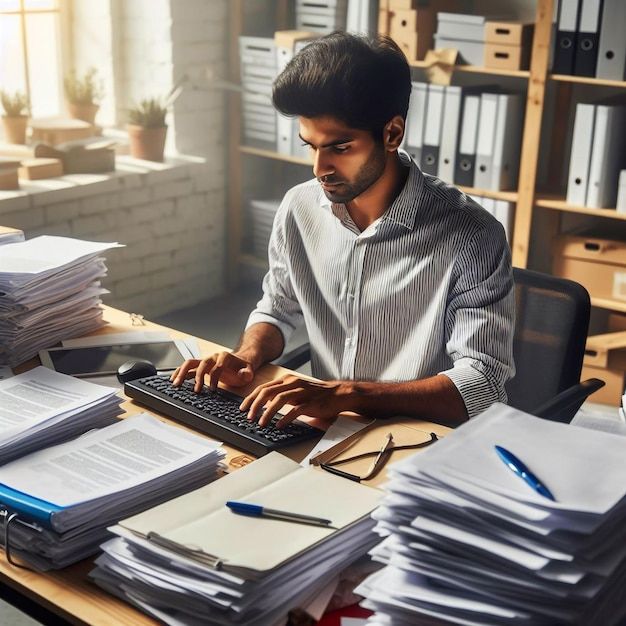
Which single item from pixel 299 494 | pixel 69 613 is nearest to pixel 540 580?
pixel 299 494

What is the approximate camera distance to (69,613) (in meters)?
1.12

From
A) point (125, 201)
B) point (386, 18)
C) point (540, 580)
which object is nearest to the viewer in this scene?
point (540, 580)

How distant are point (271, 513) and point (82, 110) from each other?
320 cm

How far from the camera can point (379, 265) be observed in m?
1.96

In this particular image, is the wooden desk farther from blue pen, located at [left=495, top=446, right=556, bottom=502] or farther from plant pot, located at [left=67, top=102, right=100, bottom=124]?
plant pot, located at [left=67, top=102, right=100, bottom=124]

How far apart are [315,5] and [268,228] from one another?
0.99 meters

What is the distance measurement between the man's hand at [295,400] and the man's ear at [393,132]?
20.8 inches

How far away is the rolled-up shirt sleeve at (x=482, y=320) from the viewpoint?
1755 millimetres

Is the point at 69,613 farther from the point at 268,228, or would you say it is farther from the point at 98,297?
the point at 268,228

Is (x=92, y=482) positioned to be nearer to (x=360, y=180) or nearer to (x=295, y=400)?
(x=295, y=400)

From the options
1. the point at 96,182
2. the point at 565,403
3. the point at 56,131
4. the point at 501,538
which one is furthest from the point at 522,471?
the point at 56,131

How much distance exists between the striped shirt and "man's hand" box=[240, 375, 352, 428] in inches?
9.9

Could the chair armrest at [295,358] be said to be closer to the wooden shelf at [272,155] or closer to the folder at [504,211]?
the folder at [504,211]

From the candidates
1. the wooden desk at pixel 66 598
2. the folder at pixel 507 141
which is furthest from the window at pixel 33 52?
the wooden desk at pixel 66 598
